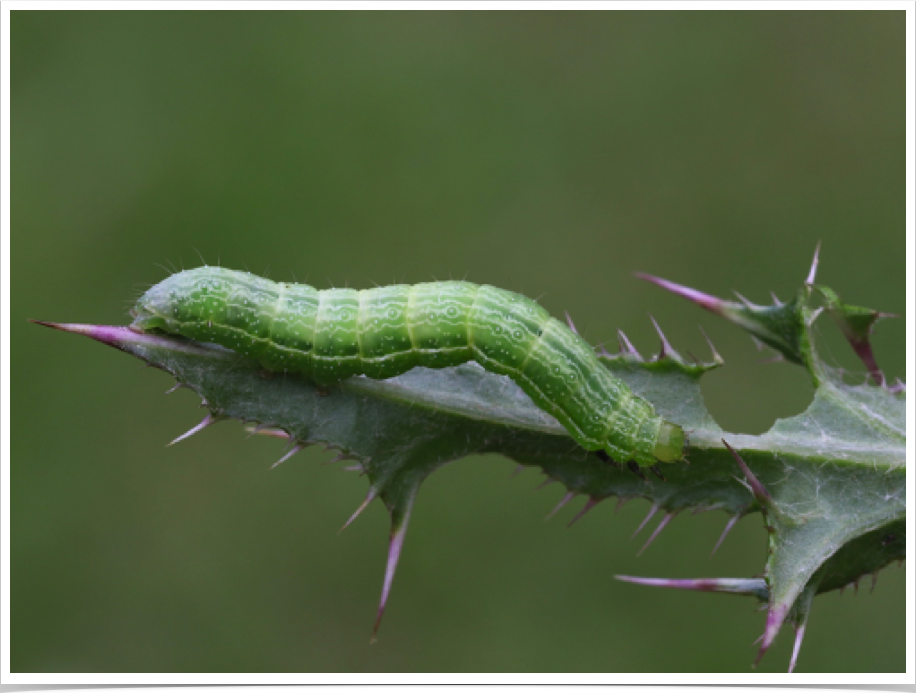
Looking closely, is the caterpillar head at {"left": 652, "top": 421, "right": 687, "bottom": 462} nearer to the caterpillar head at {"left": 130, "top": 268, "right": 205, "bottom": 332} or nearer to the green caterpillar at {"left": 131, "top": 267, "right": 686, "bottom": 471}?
the green caterpillar at {"left": 131, "top": 267, "right": 686, "bottom": 471}

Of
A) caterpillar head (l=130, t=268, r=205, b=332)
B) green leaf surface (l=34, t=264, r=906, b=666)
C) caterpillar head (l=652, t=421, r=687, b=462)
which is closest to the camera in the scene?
green leaf surface (l=34, t=264, r=906, b=666)

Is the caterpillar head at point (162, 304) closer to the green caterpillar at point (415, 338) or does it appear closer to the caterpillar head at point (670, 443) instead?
the green caterpillar at point (415, 338)

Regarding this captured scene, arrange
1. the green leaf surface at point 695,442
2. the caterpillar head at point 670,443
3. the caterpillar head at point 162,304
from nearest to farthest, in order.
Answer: the green leaf surface at point 695,442, the caterpillar head at point 670,443, the caterpillar head at point 162,304

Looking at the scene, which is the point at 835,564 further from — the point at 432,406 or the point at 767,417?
the point at 767,417

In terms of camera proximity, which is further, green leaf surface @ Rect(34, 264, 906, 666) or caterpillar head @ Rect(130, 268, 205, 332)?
caterpillar head @ Rect(130, 268, 205, 332)

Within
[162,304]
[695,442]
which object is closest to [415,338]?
[162,304]

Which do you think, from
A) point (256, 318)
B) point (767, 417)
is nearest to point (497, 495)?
point (767, 417)

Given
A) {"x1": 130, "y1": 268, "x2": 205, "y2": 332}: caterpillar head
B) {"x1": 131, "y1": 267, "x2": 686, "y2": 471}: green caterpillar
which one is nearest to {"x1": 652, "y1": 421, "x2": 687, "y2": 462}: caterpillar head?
{"x1": 131, "y1": 267, "x2": 686, "y2": 471}: green caterpillar

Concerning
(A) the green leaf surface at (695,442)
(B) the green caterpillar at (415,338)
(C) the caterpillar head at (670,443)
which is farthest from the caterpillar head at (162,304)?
(C) the caterpillar head at (670,443)
